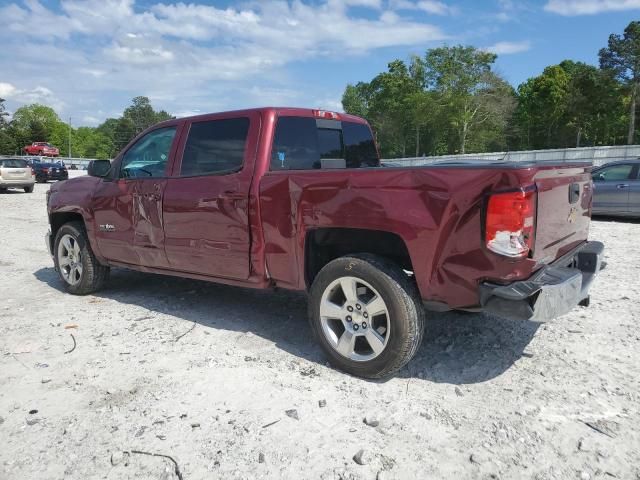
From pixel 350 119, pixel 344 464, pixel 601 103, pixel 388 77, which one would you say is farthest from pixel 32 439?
pixel 388 77

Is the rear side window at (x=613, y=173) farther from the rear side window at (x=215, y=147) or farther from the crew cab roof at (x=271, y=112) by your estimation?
the rear side window at (x=215, y=147)

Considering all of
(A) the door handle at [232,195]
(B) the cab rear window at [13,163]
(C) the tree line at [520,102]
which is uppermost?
(C) the tree line at [520,102]

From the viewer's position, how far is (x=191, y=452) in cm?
270

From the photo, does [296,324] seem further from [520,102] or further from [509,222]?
[520,102]

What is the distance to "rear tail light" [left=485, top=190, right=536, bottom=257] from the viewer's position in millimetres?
2812

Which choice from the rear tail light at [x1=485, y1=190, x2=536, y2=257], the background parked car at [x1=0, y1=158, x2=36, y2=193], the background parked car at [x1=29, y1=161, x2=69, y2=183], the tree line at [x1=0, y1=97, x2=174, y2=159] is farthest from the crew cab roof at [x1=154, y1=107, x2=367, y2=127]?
the tree line at [x1=0, y1=97, x2=174, y2=159]

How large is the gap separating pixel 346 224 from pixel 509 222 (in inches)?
41.8

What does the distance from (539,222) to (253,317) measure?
281 centimetres

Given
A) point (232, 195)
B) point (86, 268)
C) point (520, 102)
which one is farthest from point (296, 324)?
point (520, 102)

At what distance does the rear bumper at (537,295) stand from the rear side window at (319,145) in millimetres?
2009

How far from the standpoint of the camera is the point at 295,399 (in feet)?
10.6

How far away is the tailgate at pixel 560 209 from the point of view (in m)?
3.05

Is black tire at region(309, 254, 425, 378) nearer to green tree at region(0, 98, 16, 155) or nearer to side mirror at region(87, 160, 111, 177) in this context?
side mirror at region(87, 160, 111, 177)

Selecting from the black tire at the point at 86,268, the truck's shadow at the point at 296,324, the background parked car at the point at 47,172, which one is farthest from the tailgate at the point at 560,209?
the background parked car at the point at 47,172
